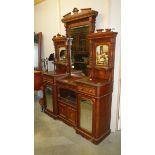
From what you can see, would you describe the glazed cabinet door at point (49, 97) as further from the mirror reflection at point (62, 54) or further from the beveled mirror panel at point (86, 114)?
the beveled mirror panel at point (86, 114)

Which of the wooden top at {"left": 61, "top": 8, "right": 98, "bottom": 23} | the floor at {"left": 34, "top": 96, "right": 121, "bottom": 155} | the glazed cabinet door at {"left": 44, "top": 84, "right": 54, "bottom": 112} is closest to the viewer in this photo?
the floor at {"left": 34, "top": 96, "right": 121, "bottom": 155}

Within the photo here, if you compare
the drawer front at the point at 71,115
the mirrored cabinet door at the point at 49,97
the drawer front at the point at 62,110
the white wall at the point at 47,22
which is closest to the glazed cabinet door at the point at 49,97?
the mirrored cabinet door at the point at 49,97

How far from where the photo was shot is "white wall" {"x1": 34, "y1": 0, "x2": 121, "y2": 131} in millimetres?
2585

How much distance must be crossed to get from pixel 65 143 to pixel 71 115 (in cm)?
60

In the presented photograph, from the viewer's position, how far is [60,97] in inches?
129

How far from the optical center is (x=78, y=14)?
302 centimetres

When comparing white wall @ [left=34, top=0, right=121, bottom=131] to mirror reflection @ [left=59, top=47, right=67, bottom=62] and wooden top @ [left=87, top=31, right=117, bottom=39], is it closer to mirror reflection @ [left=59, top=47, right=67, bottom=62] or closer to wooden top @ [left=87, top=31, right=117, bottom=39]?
wooden top @ [left=87, top=31, right=117, bottom=39]

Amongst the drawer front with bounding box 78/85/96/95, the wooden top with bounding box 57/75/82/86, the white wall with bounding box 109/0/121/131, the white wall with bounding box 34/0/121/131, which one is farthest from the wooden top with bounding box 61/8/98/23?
the drawer front with bounding box 78/85/96/95

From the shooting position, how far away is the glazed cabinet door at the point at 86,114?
8.39 ft

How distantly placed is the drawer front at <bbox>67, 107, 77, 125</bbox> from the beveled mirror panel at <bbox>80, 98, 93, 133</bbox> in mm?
246

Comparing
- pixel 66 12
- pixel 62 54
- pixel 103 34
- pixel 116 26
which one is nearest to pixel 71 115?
pixel 62 54

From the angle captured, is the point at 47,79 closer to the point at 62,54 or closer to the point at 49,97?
the point at 49,97
